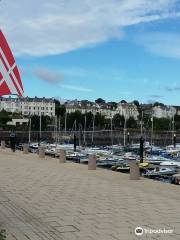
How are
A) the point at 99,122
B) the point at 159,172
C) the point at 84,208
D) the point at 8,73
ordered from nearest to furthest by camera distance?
the point at 8,73 < the point at 84,208 < the point at 159,172 < the point at 99,122

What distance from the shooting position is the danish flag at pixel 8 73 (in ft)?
19.2

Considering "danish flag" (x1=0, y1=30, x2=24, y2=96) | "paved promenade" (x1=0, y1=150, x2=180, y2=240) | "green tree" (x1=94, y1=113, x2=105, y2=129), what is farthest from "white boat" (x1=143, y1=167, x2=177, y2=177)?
"green tree" (x1=94, y1=113, x2=105, y2=129)

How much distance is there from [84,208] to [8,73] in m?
6.32

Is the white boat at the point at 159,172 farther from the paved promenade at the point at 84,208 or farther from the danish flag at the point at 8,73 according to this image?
the danish flag at the point at 8,73

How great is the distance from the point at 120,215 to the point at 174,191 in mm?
4918

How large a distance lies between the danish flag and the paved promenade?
3273mm

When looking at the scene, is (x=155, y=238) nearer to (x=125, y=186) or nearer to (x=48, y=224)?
(x=48, y=224)

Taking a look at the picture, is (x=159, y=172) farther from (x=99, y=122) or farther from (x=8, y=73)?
(x=99, y=122)

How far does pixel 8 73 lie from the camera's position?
19.2 ft

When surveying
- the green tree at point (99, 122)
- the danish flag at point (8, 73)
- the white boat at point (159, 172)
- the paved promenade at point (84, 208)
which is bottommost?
the white boat at point (159, 172)

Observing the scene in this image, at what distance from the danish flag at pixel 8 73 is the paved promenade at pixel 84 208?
3.27 meters

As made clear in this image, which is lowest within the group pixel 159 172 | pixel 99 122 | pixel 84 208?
pixel 159 172

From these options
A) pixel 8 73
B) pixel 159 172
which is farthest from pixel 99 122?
pixel 8 73

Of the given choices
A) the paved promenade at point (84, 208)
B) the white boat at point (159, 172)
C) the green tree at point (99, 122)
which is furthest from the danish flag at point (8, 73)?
the green tree at point (99, 122)
